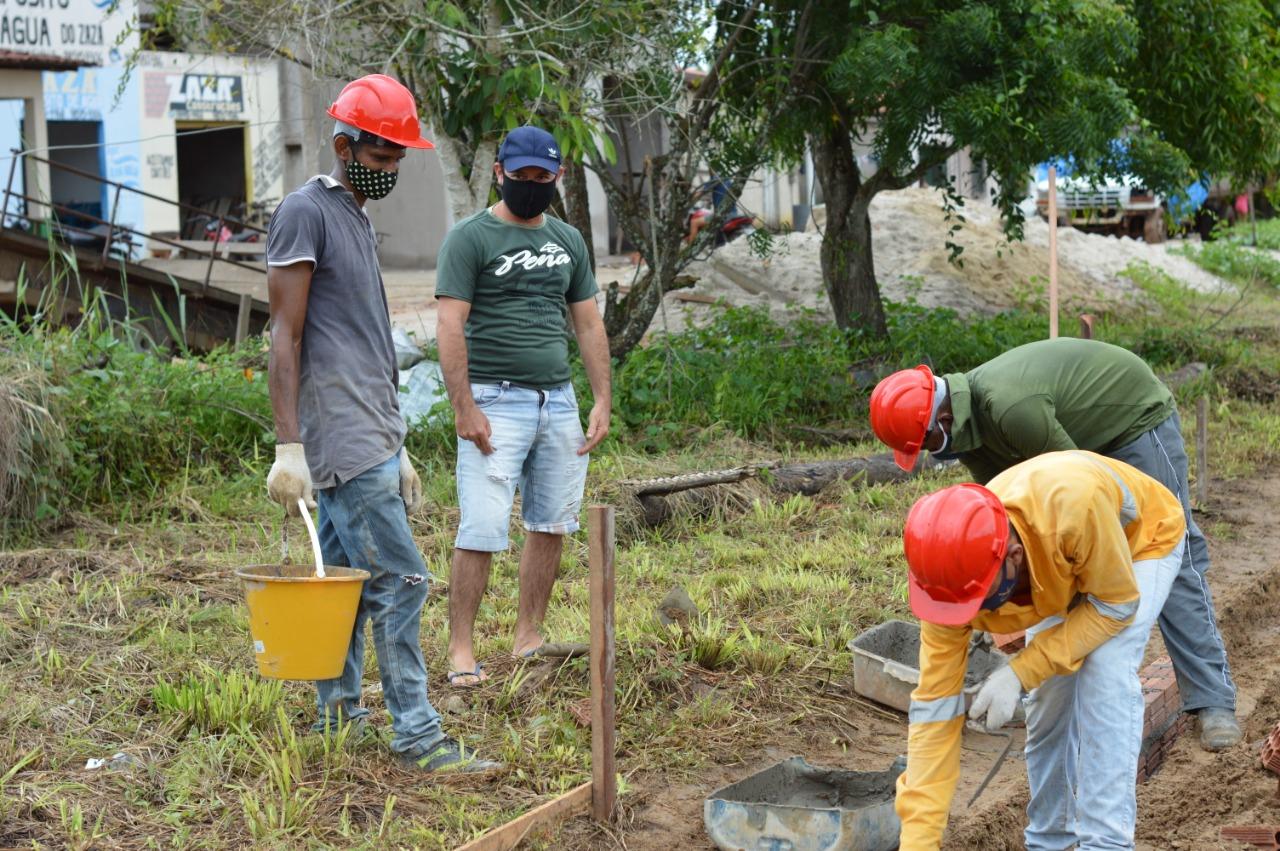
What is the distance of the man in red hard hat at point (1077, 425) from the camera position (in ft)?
13.5

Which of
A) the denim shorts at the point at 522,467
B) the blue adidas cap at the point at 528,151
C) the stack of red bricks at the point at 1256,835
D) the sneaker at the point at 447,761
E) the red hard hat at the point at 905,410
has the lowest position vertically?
the sneaker at the point at 447,761

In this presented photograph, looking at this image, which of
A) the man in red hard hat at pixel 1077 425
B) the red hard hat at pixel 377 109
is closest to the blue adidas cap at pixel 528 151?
the red hard hat at pixel 377 109

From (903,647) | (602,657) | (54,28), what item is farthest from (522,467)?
(54,28)

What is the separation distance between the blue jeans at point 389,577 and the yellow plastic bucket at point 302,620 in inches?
6.2

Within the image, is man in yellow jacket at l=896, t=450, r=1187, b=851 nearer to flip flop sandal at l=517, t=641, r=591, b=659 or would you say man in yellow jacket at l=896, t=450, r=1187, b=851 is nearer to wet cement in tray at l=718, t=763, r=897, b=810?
wet cement in tray at l=718, t=763, r=897, b=810

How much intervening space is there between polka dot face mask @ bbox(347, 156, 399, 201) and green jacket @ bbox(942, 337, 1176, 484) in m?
1.83

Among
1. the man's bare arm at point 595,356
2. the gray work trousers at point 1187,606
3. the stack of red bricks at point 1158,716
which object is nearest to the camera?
the gray work trousers at point 1187,606

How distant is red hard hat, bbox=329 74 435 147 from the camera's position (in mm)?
3932

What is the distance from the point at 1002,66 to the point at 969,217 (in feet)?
40.4

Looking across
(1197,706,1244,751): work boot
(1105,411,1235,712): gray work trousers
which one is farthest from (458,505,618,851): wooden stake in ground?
(1197,706,1244,751): work boot

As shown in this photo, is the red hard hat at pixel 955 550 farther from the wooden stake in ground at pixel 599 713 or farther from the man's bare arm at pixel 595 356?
the man's bare arm at pixel 595 356

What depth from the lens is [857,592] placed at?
6.17 metres

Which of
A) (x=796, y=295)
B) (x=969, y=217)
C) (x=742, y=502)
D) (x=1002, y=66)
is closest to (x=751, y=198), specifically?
(x=969, y=217)

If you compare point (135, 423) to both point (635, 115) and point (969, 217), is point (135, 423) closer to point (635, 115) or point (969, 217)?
point (635, 115)
